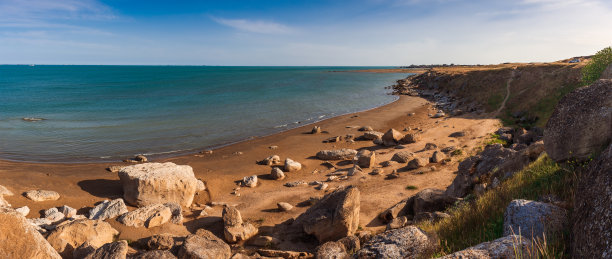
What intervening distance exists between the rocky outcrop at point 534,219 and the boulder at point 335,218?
6.32 meters

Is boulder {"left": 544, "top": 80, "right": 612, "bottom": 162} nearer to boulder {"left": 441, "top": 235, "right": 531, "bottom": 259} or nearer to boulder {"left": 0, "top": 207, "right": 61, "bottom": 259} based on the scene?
boulder {"left": 441, "top": 235, "right": 531, "bottom": 259}

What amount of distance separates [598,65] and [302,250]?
24.5 metres

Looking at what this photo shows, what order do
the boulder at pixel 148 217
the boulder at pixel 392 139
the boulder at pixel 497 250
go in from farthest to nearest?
1. the boulder at pixel 392 139
2. the boulder at pixel 148 217
3. the boulder at pixel 497 250

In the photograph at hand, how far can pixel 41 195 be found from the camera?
639 inches

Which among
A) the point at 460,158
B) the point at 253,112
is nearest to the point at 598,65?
the point at 460,158

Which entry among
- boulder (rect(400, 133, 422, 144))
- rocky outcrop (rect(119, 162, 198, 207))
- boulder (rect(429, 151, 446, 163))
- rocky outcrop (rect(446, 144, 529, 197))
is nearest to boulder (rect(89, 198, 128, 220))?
rocky outcrop (rect(119, 162, 198, 207))

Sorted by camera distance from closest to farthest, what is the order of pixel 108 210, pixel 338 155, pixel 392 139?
pixel 108 210
pixel 338 155
pixel 392 139

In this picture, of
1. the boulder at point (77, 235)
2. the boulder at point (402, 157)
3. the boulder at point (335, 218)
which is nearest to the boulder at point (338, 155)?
the boulder at point (402, 157)

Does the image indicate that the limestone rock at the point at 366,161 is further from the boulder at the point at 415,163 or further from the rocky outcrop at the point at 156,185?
the rocky outcrop at the point at 156,185

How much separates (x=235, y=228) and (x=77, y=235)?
5468 mm

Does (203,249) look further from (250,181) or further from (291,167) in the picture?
(291,167)

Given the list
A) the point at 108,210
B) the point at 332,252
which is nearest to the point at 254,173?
the point at 108,210

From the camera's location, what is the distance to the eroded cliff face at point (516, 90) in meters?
34.6

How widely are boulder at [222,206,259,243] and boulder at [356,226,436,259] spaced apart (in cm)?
715
